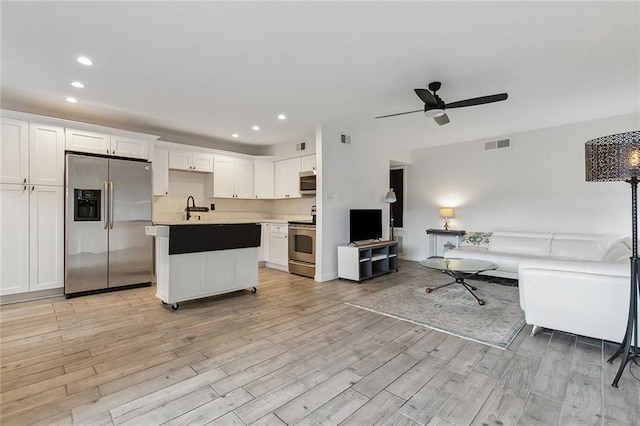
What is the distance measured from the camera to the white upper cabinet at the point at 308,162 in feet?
19.2

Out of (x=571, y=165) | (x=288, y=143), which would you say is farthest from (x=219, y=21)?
(x=571, y=165)

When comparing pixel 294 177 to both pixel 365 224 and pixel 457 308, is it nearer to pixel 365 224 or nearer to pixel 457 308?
pixel 365 224

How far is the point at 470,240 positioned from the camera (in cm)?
590

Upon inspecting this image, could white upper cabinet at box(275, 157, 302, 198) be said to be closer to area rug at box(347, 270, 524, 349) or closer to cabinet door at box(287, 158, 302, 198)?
cabinet door at box(287, 158, 302, 198)

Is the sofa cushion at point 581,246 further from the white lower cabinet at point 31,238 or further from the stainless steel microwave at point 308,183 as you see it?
the white lower cabinet at point 31,238

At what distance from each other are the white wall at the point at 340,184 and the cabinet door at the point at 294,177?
1096mm

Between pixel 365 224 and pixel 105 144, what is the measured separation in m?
4.44

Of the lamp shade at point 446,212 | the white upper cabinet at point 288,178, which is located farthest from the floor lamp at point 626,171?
the white upper cabinet at point 288,178

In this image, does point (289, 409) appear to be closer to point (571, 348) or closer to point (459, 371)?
point (459, 371)

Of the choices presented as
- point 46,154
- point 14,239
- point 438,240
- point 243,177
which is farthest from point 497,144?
point 14,239

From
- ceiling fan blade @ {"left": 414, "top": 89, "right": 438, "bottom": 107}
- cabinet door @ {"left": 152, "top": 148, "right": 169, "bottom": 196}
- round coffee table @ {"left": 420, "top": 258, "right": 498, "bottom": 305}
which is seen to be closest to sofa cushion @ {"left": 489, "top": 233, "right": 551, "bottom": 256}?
round coffee table @ {"left": 420, "top": 258, "right": 498, "bottom": 305}

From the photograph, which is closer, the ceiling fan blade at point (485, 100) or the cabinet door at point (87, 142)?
the ceiling fan blade at point (485, 100)

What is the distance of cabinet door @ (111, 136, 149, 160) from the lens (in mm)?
4547

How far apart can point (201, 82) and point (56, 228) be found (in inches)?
117
